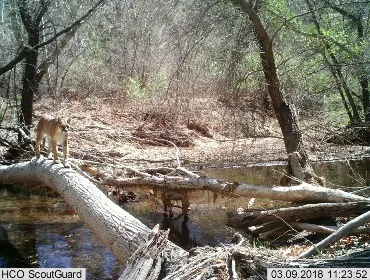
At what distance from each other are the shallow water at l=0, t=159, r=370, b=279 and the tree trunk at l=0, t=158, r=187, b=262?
72 centimetres

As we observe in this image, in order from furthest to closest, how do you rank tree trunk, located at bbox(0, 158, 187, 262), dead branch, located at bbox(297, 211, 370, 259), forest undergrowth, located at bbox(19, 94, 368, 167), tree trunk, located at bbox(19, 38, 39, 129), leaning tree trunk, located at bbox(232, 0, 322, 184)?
1. forest undergrowth, located at bbox(19, 94, 368, 167)
2. tree trunk, located at bbox(19, 38, 39, 129)
3. leaning tree trunk, located at bbox(232, 0, 322, 184)
4. dead branch, located at bbox(297, 211, 370, 259)
5. tree trunk, located at bbox(0, 158, 187, 262)

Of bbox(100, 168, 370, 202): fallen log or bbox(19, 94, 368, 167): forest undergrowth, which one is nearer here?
bbox(100, 168, 370, 202): fallen log

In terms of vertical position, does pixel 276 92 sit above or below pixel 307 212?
above

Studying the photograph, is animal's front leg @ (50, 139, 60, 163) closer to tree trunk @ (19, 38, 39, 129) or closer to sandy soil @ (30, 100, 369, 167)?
sandy soil @ (30, 100, 369, 167)

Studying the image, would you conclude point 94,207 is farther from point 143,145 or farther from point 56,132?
point 143,145

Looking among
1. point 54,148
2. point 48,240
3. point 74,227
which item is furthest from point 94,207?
point 74,227

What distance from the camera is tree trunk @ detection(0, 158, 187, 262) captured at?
5.81 m

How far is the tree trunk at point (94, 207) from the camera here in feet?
19.1

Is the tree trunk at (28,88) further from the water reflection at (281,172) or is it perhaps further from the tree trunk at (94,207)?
the water reflection at (281,172)
